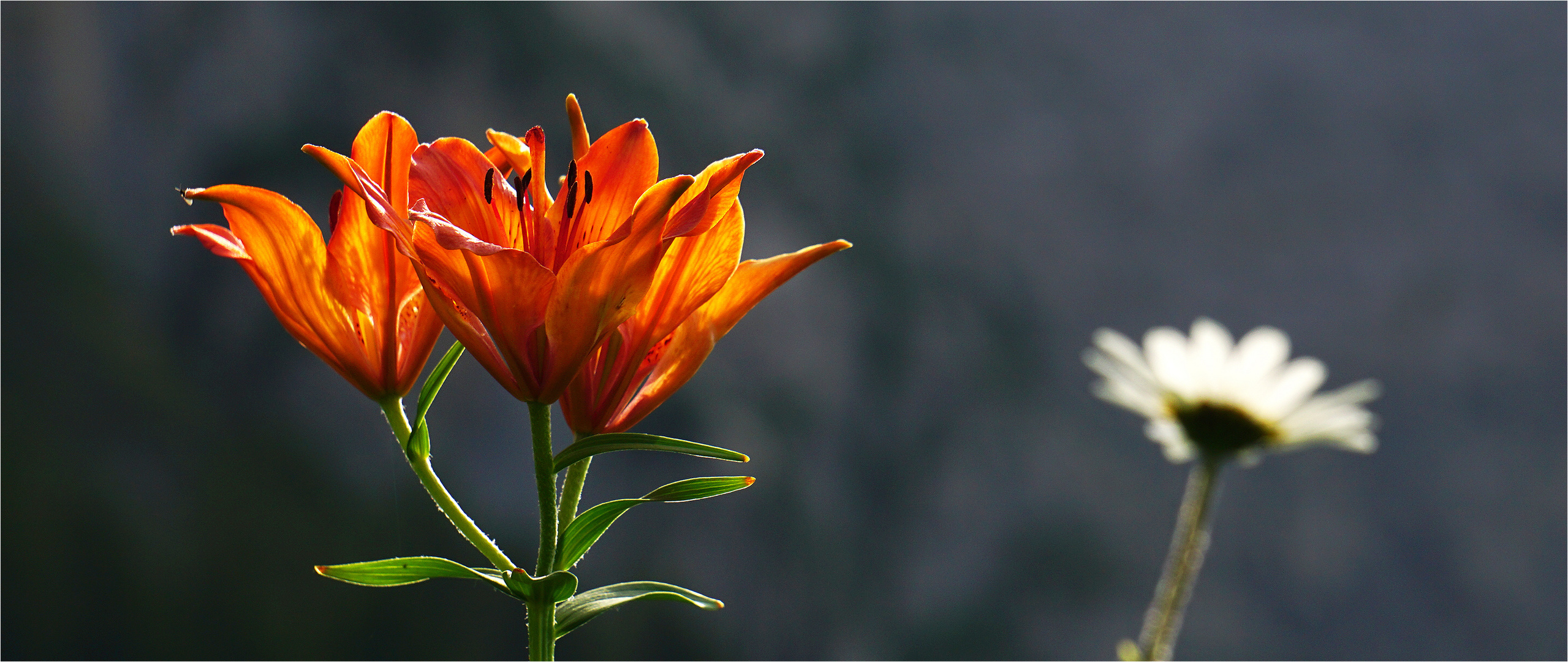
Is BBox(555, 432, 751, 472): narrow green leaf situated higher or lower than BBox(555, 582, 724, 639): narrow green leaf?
higher

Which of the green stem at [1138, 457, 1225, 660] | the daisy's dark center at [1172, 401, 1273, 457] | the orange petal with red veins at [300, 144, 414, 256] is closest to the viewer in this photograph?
the orange petal with red veins at [300, 144, 414, 256]

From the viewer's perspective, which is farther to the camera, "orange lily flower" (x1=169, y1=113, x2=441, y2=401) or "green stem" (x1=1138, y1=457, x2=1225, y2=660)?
"green stem" (x1=1138, y1=457, x2=1225, y2=660)

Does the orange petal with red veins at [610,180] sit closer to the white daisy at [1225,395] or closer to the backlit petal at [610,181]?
the backlit petal at [610,181]

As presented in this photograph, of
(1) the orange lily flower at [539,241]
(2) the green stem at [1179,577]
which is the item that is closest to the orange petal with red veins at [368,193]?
(1) the orange lily flower at [539,241]

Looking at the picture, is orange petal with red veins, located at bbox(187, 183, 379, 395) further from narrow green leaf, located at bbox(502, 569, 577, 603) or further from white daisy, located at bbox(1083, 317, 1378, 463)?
white daisy, located at bbox(1083, 317, 1378, 463)

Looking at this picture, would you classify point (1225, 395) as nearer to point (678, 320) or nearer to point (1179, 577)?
point (1179, 577)

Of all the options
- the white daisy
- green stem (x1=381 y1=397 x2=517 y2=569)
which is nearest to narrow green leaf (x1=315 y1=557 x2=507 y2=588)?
green stem (x1=381 y1=397 x2=517 y2=569)

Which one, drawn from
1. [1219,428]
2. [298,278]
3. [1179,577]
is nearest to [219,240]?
[298,278]
